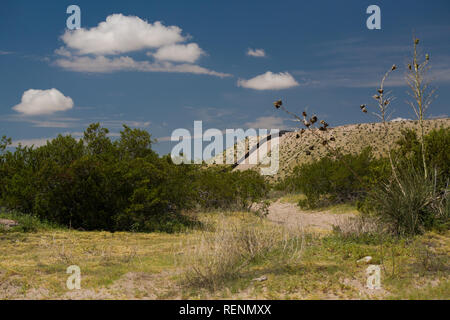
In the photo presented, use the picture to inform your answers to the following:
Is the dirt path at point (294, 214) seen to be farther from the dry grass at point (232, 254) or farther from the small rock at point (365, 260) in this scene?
the small rock at point (365, 260)

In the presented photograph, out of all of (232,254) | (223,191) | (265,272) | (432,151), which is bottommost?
(265,272)

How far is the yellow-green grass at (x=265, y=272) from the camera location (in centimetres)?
551

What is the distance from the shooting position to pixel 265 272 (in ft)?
20.3

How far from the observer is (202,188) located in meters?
19.5

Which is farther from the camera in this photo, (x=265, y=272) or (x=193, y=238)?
(x=193, y=238)

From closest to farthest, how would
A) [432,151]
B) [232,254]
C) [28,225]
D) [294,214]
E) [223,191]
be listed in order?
1. [232,254]
2. [28,225]
3. [432,151]
4. [223,191]
5. [294,214]

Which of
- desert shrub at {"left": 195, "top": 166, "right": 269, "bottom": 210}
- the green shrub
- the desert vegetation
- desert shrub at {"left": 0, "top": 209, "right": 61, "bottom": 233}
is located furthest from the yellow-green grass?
desert shrub at {"left": 195, "top": 166, "right": 269, "bottom": 210}

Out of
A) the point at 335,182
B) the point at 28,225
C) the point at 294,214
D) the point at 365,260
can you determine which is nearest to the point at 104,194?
the point at 28,225

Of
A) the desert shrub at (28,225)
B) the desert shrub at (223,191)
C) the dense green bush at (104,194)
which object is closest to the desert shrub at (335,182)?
the desert shrub at (223,191)

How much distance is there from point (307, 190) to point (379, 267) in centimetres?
1593

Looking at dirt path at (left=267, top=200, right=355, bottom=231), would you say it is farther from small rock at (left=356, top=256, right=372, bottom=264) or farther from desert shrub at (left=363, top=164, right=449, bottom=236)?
small rock at (left=356, top=256, right=372, bottom=264)

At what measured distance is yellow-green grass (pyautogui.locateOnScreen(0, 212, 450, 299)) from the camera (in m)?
5.51

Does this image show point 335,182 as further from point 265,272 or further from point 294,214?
point 265,272

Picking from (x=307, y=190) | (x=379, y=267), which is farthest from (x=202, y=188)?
(x=379, y=267)
